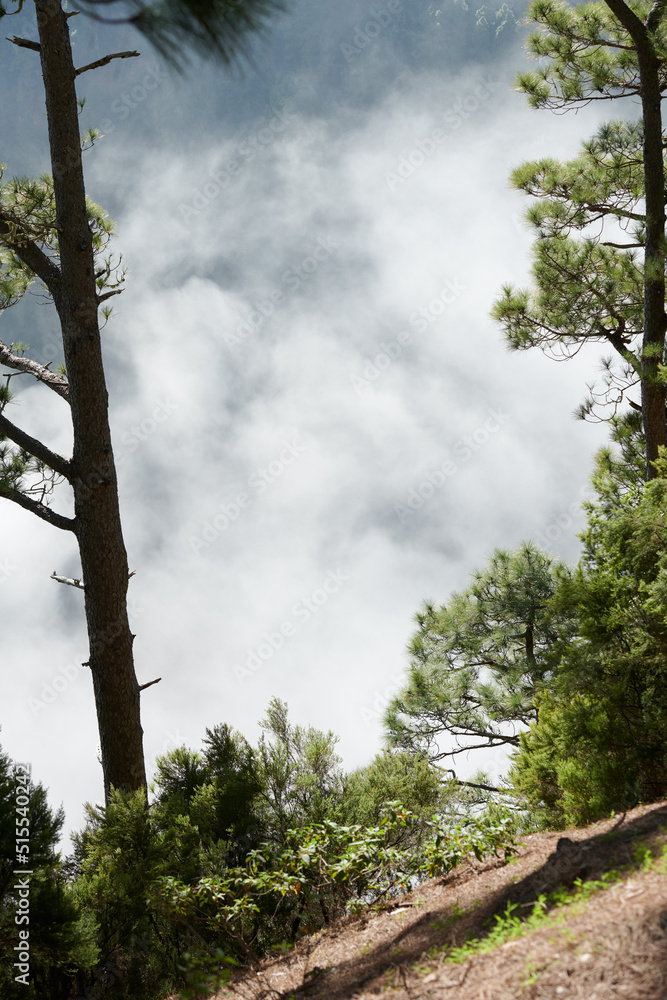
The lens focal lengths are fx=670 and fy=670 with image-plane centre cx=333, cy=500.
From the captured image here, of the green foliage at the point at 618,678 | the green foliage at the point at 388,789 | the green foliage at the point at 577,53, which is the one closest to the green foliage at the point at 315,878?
the green foliage at the point at 388,789

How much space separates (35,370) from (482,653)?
6472 millimetres

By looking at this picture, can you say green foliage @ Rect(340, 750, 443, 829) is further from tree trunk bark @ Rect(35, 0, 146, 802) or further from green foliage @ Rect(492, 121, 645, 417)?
green foliage @ Rect(492, 121, 645, 417)

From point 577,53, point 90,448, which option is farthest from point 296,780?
point 577,53

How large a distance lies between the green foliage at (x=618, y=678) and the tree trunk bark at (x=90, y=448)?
124 inches

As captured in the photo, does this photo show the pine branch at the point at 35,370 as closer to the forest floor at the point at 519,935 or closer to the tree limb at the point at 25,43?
the tree limb at the point at 25,43

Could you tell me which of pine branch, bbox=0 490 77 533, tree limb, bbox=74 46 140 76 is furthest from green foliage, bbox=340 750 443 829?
tree limb, bbox=74 46 140 76

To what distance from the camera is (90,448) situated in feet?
17.8

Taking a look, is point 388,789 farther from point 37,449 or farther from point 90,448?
point 37,449

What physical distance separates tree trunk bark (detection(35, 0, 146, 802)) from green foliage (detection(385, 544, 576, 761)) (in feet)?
15.4

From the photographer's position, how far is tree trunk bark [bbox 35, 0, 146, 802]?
5.13 metres

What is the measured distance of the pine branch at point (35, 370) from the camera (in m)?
5.96

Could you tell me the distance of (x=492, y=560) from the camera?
927cm

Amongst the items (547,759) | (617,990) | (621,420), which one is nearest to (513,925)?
(617,990)

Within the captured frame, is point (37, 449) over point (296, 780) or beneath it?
over
